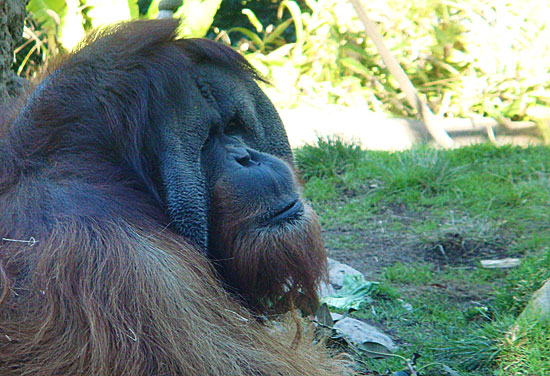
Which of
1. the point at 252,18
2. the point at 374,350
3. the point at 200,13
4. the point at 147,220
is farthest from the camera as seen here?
the point at 252,18

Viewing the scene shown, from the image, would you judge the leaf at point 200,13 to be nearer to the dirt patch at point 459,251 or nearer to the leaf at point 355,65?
the leaf at point 355,65

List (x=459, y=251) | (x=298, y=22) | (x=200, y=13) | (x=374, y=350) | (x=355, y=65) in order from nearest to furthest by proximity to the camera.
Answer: (x=374, y=350)
(x=459, y=251)
(x=200, y=13)
(x=298, y=22)
(x=355, y=65)

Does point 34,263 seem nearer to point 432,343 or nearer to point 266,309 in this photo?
point 266,309

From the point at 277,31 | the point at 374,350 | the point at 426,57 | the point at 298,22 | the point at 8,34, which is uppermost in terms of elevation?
the point at 8,34

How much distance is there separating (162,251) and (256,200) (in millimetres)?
313

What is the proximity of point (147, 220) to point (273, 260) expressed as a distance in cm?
38

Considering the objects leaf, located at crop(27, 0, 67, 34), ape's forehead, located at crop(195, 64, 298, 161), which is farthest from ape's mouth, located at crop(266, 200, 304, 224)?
leaf, located at crop(27, 0, 67, 34)

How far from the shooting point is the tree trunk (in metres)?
3.04

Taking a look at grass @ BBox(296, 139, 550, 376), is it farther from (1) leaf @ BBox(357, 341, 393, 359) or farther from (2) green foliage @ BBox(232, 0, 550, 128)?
(2) green foliage @ BBox(232, 0, 550, 128)

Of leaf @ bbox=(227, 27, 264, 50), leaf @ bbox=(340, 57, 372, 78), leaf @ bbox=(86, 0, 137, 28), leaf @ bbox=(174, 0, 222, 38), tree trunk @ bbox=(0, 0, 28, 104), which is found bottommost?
leaf @ bbox=(340, 57, 372, 78)

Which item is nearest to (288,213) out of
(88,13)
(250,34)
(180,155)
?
(180,155)

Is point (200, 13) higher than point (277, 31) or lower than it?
higher

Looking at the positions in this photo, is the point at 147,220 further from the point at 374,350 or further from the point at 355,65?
the point at 355,65

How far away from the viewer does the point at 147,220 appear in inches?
71.4
